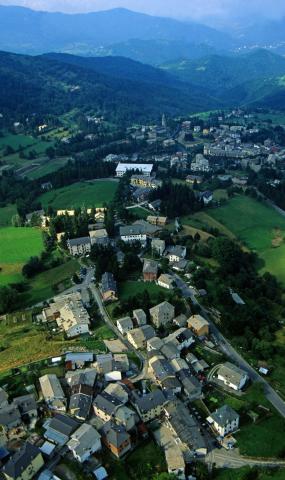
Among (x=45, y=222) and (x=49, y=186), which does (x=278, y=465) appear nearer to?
(x=45, y=222)

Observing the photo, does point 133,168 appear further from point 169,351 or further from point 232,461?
point 232,461

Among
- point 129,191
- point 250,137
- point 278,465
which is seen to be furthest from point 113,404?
point 250,137

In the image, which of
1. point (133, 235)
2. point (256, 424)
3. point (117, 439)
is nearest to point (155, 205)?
point (133, 235)

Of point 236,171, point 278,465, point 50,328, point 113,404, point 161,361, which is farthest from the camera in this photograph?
point 236,171

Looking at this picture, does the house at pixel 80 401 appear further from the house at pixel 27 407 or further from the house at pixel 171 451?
the house at pixel 171 451

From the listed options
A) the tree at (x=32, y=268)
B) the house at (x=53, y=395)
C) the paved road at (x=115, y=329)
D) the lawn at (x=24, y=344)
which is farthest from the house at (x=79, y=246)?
the house at (x=53, y=395)

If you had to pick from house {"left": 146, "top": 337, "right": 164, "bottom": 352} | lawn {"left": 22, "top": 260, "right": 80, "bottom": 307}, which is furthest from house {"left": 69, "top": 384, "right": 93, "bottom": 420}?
lawn {"left": 22, "top": 260, "right": 80, "bottom": 307}
